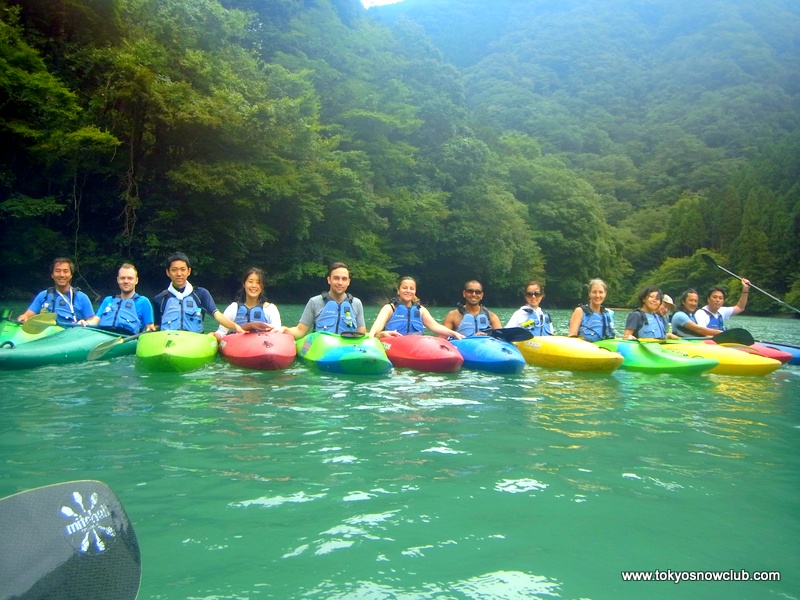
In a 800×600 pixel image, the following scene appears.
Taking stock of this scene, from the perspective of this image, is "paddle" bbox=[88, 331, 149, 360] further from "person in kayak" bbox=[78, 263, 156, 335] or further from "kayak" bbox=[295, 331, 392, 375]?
"kayak" bbox=[295, 331, 392, 375]

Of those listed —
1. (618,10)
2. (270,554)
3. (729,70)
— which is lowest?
(270,554)

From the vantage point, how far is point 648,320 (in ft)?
24.9

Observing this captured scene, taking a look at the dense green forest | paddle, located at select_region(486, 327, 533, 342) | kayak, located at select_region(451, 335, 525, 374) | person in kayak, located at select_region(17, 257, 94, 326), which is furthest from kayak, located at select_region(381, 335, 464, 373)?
the dense green forest

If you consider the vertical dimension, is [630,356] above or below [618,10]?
below

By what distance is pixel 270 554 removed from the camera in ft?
7.43

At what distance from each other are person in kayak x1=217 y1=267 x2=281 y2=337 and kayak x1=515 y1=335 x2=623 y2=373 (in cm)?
282

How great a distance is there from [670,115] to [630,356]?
6991 centimetres

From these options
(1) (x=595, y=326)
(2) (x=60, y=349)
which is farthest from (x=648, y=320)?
(2) (x=60, y=349)

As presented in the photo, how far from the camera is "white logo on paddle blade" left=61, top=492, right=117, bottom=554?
71.6 inches

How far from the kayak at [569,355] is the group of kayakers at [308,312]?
0.40m

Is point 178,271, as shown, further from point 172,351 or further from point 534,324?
point 534,324

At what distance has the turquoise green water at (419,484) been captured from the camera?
218 centimetres

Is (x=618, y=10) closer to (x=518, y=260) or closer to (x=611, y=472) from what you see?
(x=518, y=260)

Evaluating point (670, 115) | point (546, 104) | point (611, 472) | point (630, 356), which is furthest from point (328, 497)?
point (670, 115)
